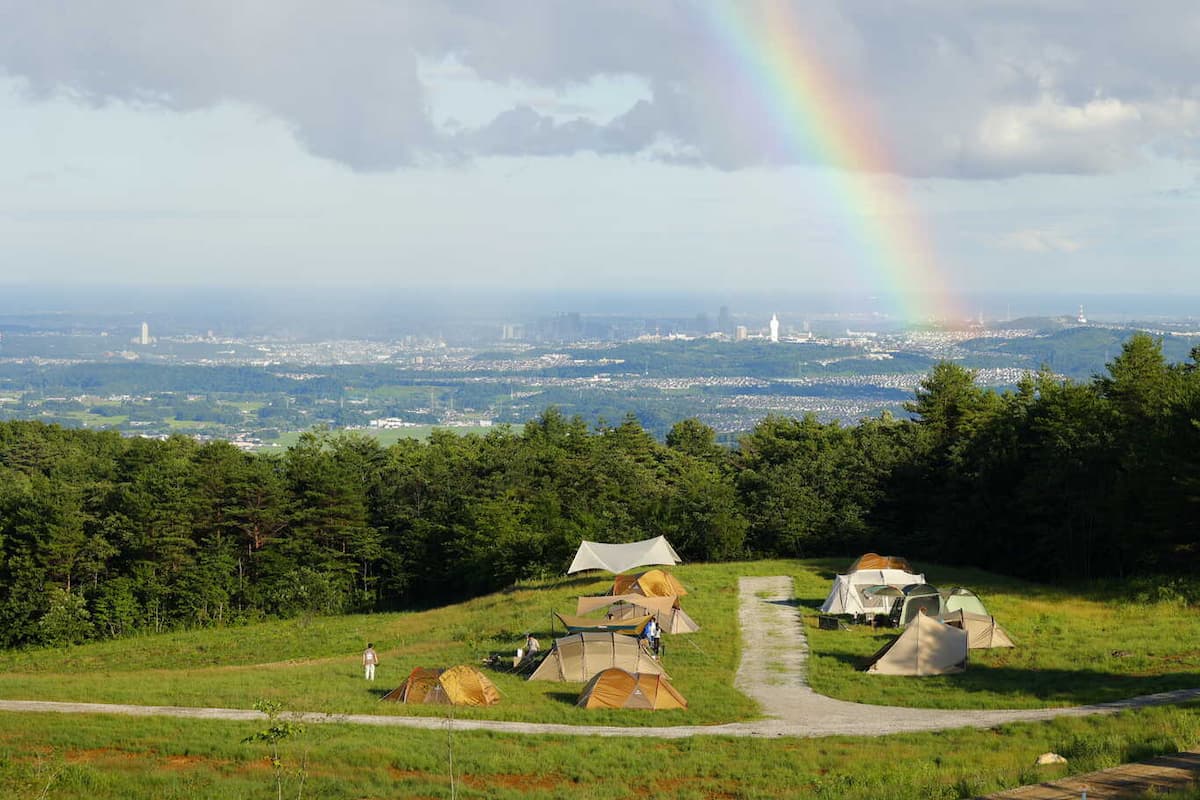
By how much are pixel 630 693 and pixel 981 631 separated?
10791 millimetres

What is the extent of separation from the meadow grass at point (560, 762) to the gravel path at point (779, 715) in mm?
865

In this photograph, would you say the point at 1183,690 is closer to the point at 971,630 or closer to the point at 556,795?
the point at 971,630

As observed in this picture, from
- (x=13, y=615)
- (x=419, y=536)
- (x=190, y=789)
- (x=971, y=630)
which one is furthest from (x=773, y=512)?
(x=190, y=789)

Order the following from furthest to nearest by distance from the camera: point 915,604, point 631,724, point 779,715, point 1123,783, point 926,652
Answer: point 915,604
point 926,652
point 779,715
point 631,724
point 1123,783

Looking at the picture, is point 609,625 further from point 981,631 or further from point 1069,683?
point 1069,683

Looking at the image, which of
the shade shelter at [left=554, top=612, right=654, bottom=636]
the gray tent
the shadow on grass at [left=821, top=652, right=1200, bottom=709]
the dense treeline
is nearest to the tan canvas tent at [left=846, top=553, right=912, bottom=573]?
the gray tent

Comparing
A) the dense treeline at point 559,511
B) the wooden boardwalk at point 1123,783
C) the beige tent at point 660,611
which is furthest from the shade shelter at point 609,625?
the dense treeline at point 559,511

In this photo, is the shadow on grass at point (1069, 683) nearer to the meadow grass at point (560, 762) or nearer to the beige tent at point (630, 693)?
the meadow grass at point (560, 762)

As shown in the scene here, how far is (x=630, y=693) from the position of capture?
25.3 m

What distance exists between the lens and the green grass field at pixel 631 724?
18250 mm

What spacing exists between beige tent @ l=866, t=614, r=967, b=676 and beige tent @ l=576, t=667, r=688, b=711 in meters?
5.81

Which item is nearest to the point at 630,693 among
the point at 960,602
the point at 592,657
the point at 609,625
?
the point at 592,657

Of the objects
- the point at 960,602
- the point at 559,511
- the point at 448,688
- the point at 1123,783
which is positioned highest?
the point at 1123,783

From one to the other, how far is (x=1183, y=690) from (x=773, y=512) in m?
32.3
